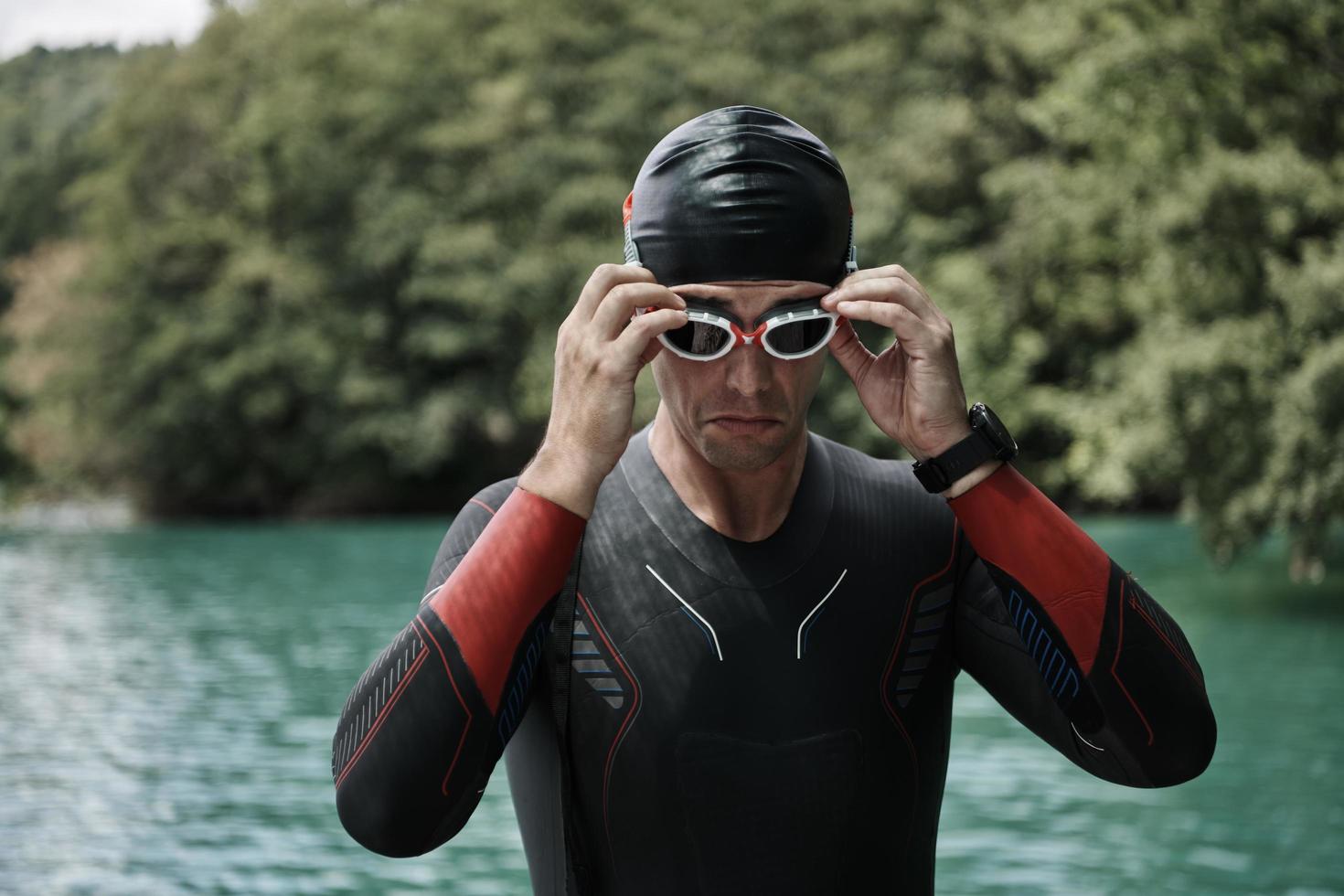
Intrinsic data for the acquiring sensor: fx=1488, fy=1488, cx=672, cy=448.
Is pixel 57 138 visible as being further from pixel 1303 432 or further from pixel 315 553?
pixel 1303 432

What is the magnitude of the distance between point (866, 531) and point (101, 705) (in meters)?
14.4

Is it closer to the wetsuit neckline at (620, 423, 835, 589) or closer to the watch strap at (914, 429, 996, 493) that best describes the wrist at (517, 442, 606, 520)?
the wetsuit neckline at (620, 423, 835, 589)

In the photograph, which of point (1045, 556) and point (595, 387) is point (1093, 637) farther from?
point (595, 387)

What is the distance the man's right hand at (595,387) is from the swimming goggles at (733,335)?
0.06m

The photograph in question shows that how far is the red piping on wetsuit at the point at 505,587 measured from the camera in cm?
187

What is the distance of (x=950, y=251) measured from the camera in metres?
37.9

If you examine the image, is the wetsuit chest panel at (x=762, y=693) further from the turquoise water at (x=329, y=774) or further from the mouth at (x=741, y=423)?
the turquoise water at (x=329, y=774)

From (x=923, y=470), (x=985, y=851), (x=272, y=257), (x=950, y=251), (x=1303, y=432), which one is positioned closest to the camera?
(x=923, y=470)

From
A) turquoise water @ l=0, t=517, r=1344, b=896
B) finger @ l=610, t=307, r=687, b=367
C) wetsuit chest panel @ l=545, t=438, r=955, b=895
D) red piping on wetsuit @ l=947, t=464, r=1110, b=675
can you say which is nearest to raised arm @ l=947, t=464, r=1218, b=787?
red piping on wetsuit @ l=947, t=464, r=1110, b=675

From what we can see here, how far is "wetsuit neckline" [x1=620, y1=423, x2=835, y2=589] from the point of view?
2.13m

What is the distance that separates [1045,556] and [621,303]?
2.15ft

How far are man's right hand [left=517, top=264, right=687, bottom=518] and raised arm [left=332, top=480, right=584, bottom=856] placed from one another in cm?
4

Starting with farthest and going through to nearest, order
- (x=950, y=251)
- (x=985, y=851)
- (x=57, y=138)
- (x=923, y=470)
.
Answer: (x=57, y=138) < (x=950, y=251) < (x=985, y=851) < (x=923, y=470)

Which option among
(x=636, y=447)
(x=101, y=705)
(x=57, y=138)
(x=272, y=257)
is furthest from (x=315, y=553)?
(x=57, y=138)
